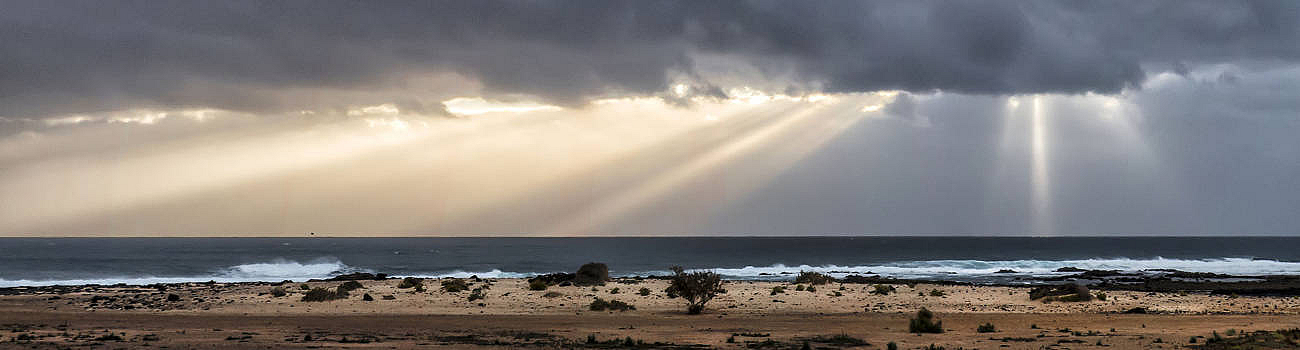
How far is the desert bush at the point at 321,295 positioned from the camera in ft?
132

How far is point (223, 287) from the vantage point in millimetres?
48312

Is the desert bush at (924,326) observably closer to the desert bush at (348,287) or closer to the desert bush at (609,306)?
the desert bush at (609,306)

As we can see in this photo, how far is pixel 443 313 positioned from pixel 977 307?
20.8 meters

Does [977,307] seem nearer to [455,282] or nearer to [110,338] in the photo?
[455,282]

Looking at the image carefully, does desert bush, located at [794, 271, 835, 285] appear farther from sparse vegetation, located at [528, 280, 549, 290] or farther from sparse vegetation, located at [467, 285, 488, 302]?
sparse vegetation, located at [467, 285, 488, 302]

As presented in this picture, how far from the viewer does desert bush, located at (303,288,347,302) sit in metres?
40.2

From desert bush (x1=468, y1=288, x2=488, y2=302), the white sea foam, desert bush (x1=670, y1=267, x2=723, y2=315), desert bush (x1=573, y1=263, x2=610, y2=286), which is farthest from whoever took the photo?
the white sea foam

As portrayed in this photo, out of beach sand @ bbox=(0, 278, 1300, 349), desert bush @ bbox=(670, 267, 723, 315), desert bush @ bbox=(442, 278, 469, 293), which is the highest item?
desert bush @ bbox=(670, 267, 723, 315)

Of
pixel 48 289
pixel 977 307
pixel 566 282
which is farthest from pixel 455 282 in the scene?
pixel 977 307

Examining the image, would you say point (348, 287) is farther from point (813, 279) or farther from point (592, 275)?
point (813, 279)

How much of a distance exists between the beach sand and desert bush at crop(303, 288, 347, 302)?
481mm

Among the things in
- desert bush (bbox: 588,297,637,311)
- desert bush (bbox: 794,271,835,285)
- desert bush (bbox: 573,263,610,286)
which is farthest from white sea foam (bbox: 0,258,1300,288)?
desert bush (bbox: 588,297,637,311)

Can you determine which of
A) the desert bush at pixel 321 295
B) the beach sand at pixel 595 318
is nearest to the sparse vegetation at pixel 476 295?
the beach sand at pixel 595 318

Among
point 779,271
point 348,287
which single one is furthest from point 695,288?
point 779,271
